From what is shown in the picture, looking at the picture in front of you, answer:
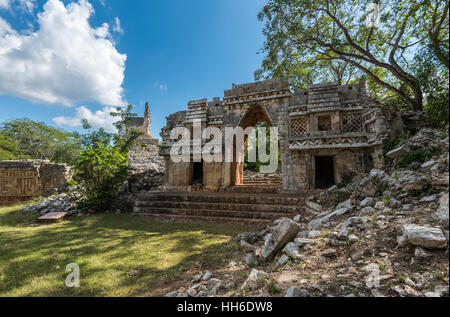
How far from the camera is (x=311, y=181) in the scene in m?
8.43

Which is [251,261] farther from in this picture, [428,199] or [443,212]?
[428,199]

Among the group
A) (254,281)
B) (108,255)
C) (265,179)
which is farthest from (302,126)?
(108,255)

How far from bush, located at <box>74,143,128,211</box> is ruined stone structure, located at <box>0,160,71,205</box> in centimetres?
590

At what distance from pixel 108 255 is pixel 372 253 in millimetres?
4468

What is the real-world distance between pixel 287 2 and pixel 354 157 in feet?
27.7

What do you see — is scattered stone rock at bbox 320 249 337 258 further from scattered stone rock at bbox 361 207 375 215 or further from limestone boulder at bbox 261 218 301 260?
scattered stone rock at bbox 361 207 375 215

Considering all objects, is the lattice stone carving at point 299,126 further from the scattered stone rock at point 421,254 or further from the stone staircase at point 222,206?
the scattered stone rock at point 421,254

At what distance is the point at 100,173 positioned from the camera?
26.8 feet

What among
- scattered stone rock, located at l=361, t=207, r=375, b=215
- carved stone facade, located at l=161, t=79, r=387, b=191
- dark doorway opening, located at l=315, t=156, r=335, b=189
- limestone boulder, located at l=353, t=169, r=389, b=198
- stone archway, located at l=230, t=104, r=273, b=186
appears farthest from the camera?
dark doorway opening, located at l=315, t=156, r=335, b=189

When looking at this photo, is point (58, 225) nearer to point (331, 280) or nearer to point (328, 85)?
point (331, 280)

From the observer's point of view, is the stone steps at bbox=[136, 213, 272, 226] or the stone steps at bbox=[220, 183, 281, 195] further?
the stone steps at bbox=[220, 183, 281, 195]

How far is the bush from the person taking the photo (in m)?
7.87

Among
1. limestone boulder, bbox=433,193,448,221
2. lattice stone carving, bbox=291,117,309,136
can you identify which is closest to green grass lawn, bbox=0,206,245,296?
limestone boulder, bbox=433,193,448,221
